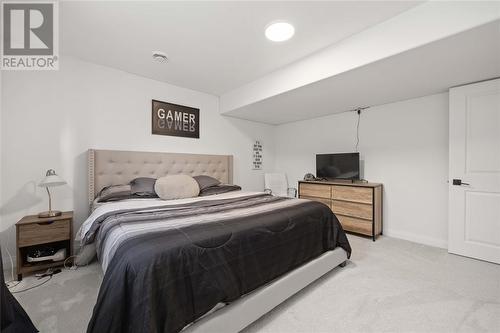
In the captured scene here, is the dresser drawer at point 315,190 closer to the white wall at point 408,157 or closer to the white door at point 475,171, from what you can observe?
the white wall at point 408,157

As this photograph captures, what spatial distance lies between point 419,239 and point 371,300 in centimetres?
205

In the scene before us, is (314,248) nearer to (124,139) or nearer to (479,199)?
(479,199)

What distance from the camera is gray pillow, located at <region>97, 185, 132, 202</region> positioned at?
2.51m

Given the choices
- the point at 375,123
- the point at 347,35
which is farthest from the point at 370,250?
the point at 347,35

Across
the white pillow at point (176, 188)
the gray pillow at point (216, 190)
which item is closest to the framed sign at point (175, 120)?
the white pillow at point (176, 188)

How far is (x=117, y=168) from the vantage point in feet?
9.59

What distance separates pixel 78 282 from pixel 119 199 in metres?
0.88

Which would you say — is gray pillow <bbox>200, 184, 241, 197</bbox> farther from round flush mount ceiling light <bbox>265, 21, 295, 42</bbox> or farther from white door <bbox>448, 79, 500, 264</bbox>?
white door <bbox>448, 79, 500, 264</bbox>

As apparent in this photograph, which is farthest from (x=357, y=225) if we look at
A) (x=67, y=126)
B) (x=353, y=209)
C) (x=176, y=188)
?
(x=67, y=126)

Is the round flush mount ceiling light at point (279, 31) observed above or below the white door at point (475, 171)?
above

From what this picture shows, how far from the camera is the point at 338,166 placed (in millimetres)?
3887

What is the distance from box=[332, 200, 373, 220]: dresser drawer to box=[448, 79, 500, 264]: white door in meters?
0.94

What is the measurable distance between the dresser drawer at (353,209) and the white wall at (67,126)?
9.38 ft

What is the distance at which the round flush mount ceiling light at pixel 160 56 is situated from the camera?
8.36ft
